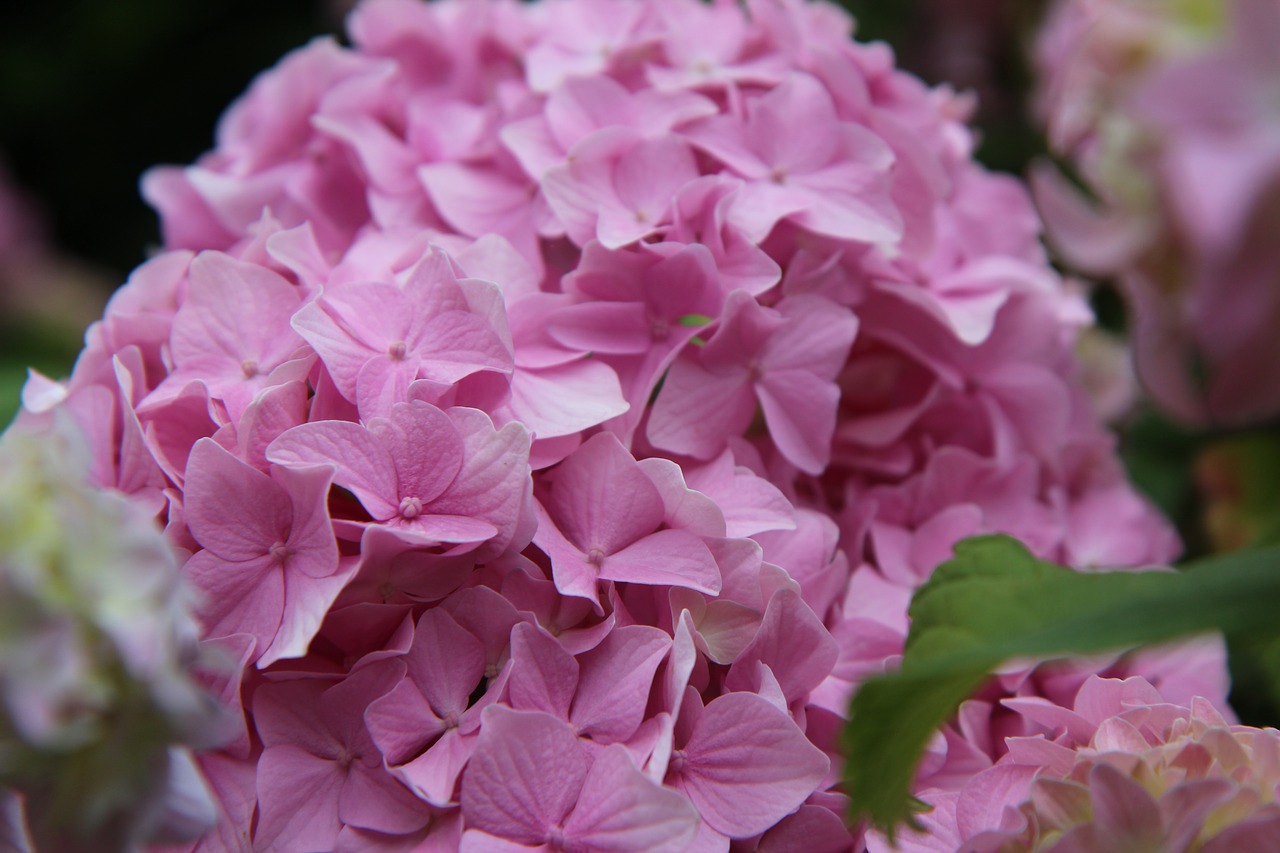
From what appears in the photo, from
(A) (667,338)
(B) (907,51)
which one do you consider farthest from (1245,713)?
(B) (907,51)

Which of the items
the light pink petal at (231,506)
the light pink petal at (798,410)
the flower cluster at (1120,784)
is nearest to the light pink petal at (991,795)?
the flower cluster at (1120,784)

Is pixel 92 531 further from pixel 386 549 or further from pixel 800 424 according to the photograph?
pixel 800 424

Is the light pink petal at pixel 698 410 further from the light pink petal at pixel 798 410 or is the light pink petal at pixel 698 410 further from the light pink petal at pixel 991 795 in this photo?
the light pink petal at pixel 991 795

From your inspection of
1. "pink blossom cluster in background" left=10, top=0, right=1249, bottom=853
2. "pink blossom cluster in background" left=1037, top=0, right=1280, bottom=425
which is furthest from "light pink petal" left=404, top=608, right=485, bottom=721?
"pink blossom cluster in background" left=1037, top=0, right=1280, bottom=425

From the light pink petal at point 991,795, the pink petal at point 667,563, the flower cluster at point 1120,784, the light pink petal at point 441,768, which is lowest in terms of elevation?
the light pink petal at point 991,795

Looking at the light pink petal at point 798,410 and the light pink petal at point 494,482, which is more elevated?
the light pink petal at point 494,482

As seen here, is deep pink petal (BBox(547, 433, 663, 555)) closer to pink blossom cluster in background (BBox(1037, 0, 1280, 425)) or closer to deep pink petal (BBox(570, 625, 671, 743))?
deep pink petal (BBox(570, 625, 671, 743))

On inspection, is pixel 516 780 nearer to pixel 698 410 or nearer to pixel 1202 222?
pixel 698 410

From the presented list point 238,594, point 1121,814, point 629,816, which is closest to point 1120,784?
point 1121,814
